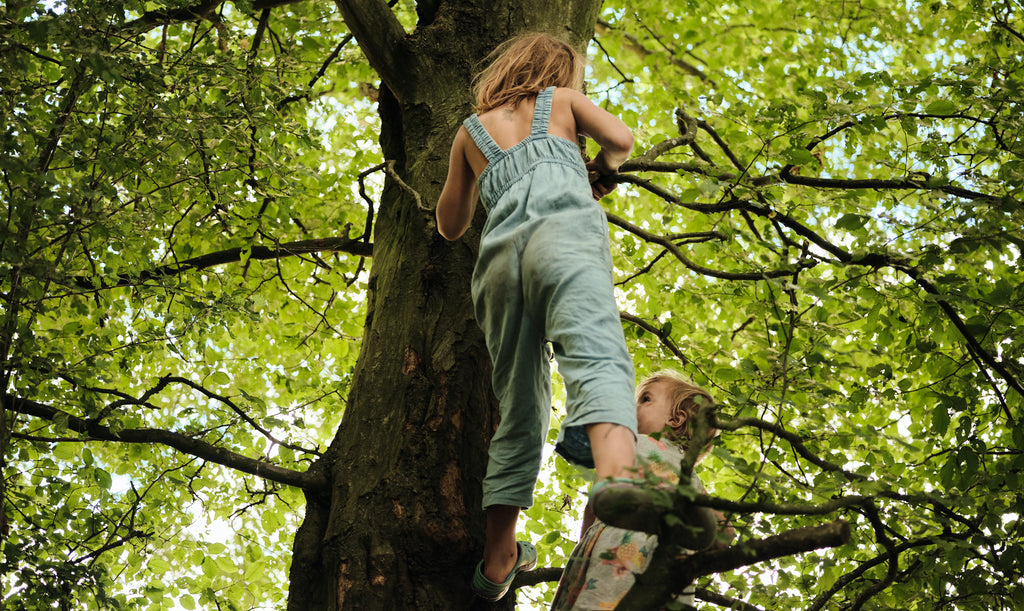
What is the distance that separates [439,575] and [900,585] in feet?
6.05

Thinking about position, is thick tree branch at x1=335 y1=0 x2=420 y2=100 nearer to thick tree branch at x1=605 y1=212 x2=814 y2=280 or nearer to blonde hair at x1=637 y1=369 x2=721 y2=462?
thick tree branch at x1=605 y1=212 x2=814 y2=280

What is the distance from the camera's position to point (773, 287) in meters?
4.08

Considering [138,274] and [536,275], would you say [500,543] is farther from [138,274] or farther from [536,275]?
[138,274]

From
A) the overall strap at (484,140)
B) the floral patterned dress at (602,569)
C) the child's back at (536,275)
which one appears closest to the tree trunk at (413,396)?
the child's back at (536,275)

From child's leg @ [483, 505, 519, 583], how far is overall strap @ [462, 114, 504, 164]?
44.0 inches

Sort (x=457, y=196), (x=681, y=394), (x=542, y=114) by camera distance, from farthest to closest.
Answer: (x=681, y=394)
(x=457, y=196)
(x=542, y=114)

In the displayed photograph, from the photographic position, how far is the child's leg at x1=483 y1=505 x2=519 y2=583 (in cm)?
262

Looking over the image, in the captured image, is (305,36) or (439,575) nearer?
(439,575)

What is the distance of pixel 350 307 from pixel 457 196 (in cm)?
416

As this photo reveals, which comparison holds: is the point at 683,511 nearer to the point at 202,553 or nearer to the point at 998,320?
the point at 998,320

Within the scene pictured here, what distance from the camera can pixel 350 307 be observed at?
7051 mm

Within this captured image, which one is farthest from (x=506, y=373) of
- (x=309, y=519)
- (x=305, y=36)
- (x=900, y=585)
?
(x=305, y=36)

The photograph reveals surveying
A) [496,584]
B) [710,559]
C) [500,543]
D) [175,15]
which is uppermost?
[175,15]

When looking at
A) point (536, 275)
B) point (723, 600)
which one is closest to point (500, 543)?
point (723, 600)
